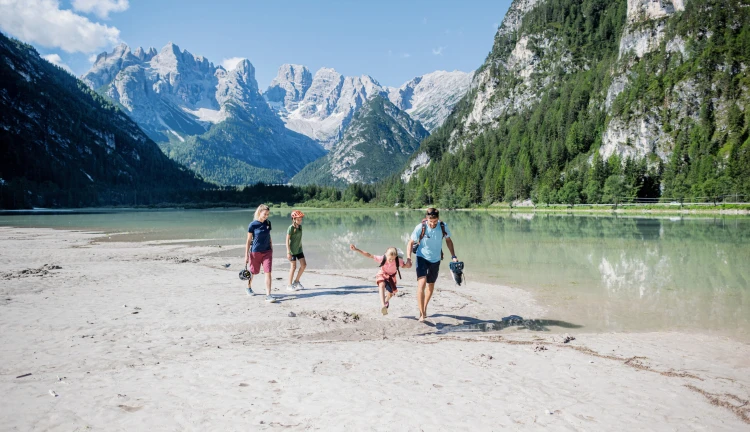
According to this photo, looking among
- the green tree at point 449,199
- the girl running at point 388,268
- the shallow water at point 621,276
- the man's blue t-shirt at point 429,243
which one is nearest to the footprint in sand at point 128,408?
the girl running at point 388,268

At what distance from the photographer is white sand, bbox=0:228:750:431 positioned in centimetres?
603

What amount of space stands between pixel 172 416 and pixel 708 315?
1511cm

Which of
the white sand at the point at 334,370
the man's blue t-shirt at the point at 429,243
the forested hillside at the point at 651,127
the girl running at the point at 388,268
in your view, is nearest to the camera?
the white sand at the point at 334,370

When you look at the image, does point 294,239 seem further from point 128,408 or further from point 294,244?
point 128,408

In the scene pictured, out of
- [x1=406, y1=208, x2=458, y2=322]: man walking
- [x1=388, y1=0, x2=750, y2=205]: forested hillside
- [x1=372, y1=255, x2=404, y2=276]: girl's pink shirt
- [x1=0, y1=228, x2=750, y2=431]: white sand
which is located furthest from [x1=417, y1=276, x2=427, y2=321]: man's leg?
[x1=388, y1=0, x2=750, y2=205]: forested hillside

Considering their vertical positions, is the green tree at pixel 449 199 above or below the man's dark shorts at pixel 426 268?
above

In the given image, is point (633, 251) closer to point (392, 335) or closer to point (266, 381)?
point (392, 335)

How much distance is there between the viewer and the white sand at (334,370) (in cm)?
603

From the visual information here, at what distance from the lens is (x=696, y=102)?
132m

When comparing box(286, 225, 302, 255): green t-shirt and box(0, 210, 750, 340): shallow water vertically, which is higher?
box(286, 225, 302, 255): green t-shirt

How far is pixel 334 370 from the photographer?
803 cm

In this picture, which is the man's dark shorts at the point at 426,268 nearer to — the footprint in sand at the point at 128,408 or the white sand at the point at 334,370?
the white sand at the point at 334,370

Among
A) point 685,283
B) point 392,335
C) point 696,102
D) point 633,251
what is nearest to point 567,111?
point 696,102

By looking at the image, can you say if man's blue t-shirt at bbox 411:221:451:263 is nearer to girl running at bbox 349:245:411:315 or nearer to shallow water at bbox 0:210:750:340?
girl running at bbox 349:245:411:315
